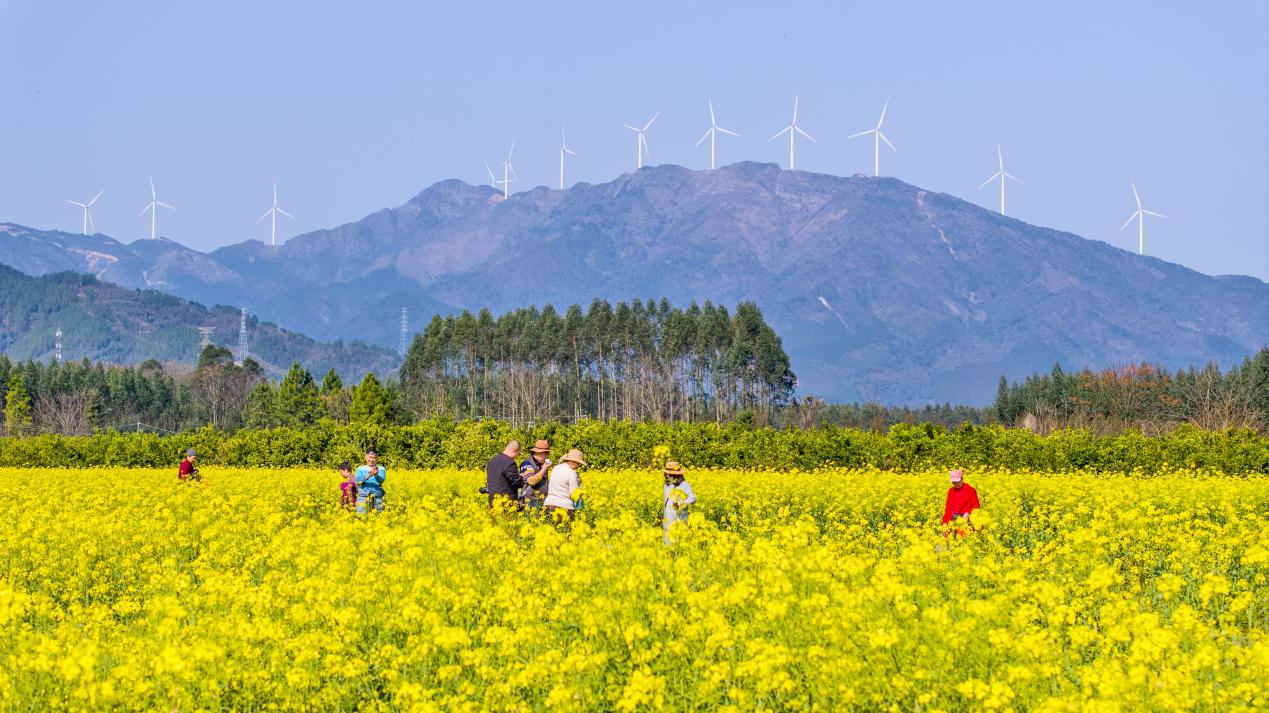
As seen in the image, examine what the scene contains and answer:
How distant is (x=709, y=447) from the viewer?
4219 cm

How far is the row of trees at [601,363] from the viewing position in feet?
493

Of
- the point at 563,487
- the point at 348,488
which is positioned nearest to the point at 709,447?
the point at 348,488

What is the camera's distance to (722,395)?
151125 millimetres

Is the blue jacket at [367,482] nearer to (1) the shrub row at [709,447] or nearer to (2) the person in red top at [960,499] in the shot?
(2) the person in red top at [960,499]

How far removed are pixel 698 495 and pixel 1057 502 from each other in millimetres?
6858

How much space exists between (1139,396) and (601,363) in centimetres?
6498

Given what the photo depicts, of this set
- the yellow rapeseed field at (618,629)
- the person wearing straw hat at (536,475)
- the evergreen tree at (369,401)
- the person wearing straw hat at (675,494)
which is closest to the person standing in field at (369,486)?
the person wearing straw hat at (536,475)

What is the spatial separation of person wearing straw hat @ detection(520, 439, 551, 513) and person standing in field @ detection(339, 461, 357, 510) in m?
4.61

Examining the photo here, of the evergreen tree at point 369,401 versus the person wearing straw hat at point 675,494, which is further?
the evergreen tree at point 369,401

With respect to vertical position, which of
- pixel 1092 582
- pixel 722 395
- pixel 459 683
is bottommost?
pixel 459 683

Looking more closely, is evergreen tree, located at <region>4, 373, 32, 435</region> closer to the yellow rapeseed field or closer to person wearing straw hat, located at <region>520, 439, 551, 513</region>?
person wearing straw hat, located at <region>520, 439, 551, 513</region>

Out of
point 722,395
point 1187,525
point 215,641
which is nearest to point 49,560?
point 215,641

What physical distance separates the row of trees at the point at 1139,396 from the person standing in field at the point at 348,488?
73512 mm

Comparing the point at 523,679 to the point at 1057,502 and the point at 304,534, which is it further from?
the point at 1057,502
